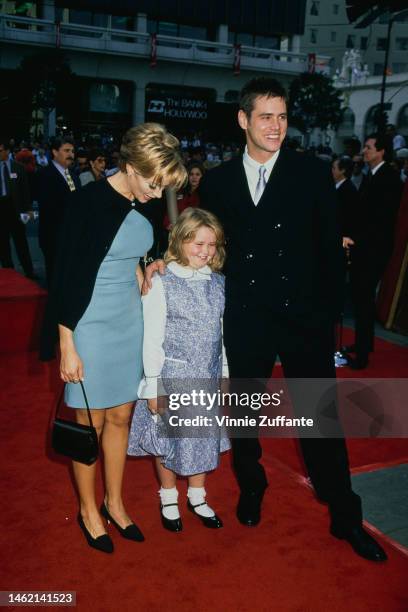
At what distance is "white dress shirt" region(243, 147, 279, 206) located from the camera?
2.62 meters

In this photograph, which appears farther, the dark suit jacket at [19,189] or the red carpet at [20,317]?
the dark suit jacket at [19,189]

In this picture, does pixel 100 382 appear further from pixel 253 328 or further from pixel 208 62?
pixel 208 62

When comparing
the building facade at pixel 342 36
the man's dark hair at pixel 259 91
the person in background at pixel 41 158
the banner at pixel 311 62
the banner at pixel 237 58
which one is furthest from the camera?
the building facade at pixel 342 36

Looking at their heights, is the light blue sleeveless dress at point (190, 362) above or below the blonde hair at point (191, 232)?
below

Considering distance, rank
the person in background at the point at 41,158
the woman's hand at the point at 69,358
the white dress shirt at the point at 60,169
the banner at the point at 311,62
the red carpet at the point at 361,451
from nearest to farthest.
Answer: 1. the woman's hand at the point at 69,358
2. the red carpet at the point at 361,451
3. the white dress shirt at the point at 60,169
4. the person in background at the point at 41,158
5. the banner at the point at 311,62

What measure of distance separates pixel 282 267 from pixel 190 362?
60cm

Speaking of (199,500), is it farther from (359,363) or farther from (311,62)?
(311,62)

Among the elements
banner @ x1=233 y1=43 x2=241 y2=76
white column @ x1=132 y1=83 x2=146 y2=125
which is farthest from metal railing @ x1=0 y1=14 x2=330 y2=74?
white column @ x1=132 y1=83 x2=146 y2=125

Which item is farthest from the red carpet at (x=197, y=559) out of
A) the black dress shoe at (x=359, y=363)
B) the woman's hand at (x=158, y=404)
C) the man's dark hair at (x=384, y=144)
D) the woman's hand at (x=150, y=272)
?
the man's dark hair at (x=384, y=144)

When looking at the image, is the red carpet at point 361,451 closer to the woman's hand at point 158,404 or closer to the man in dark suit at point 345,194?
the woman's hand at point 158,404

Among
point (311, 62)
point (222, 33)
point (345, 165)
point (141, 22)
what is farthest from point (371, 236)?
point (311, 62)

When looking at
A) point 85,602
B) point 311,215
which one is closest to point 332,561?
point 85,602

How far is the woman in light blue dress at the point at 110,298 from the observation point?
226 centimetres

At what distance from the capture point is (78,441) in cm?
239
